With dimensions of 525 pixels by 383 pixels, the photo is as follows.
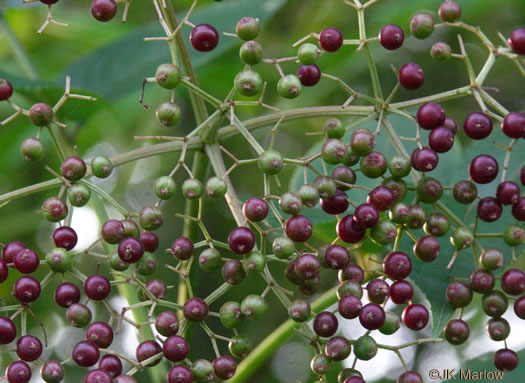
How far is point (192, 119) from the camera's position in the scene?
3533 mm

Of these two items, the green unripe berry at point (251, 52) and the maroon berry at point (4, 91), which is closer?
the green unripe berry at point (251, 52)

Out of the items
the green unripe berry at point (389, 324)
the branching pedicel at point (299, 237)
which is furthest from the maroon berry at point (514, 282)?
the green unripe berry at point (389, 324)

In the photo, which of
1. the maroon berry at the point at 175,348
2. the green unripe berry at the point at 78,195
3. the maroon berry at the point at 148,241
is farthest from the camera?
the maroon berry at the point at 148,241

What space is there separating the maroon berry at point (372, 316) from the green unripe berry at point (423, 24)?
0.55 m

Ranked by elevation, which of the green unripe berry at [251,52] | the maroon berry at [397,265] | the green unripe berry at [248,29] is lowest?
the maroon berry at [397,265]

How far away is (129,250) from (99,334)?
0.53 feet

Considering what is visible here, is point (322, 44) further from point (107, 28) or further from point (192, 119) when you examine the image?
point (192, 119)

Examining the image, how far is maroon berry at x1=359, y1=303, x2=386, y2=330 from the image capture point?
4.32 ft

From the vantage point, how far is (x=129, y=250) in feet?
4.39

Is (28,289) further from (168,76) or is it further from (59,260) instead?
(168,76)

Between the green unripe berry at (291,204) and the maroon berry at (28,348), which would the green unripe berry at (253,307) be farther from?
the maroon berry at (28,348)

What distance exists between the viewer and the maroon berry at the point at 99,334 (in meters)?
1.34

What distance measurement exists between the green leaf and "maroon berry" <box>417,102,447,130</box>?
2.94 ft

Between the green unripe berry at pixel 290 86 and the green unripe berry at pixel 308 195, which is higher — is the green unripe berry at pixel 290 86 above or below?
above
